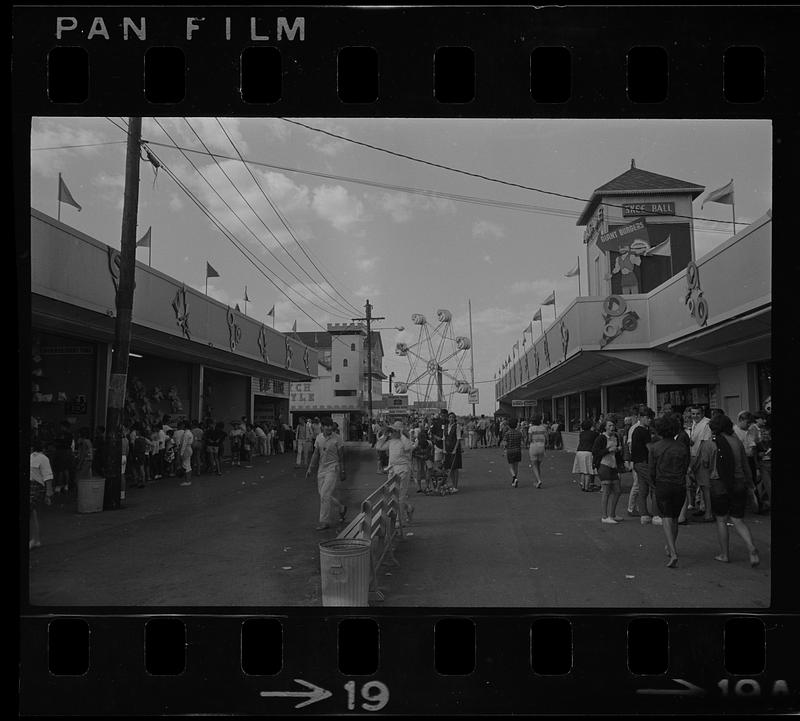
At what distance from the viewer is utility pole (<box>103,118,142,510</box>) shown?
1020 centimetres

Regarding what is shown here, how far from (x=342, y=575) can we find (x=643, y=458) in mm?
5784

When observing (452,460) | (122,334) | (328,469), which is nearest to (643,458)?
(328,469)

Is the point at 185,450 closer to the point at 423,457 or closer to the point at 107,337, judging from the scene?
the point at 107,337

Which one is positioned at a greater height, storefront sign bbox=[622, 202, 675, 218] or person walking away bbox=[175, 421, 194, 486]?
storefront sign bbox=[622, 202, 675, 218]

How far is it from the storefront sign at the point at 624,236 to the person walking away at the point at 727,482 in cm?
923

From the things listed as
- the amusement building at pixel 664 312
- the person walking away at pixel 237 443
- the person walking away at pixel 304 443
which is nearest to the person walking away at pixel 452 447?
the amusement building at pixel 664 312

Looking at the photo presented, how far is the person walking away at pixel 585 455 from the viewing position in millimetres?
11297

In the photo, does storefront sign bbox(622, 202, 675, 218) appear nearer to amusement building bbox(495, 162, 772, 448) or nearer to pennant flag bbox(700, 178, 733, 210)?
amusement building bbox(495, 162, 772, 448)

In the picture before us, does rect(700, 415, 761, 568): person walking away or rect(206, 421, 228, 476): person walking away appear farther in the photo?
rect(206, 421, 228, 476): person walking away
